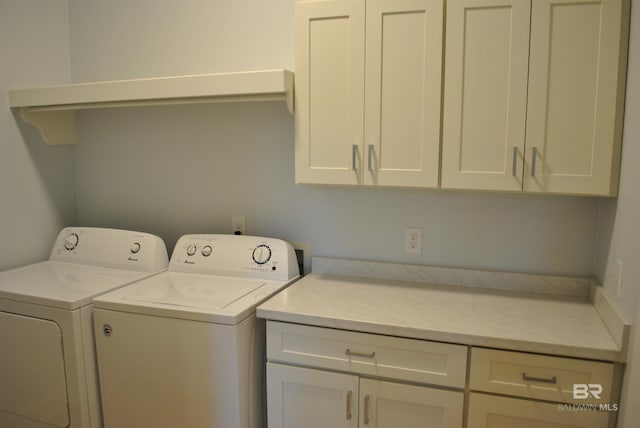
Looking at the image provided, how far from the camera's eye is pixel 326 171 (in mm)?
1778

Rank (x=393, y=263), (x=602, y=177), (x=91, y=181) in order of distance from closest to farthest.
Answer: (x=602, y=177) < (x=393, y=263) < (x=91, y=181)

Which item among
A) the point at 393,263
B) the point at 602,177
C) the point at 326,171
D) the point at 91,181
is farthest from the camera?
the point at 91,181

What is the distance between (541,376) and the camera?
1.38 metres

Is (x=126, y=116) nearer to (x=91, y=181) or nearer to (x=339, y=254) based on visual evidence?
(x=91, y=181)

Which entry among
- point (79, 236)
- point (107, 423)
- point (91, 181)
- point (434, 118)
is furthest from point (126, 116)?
point (434, 118)

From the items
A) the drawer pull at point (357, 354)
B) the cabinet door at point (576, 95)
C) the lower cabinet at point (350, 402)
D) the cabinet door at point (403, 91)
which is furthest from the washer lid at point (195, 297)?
the cabinet door at point (576, 95)

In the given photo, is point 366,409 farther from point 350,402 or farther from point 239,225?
point 239,225

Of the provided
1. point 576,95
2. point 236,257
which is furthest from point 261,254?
point 576,95

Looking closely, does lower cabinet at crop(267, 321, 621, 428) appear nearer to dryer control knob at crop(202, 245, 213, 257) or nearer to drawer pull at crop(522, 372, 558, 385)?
drawer pull at crop(522, 372, 558, 385)

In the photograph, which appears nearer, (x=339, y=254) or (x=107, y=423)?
(x=107, y=423)

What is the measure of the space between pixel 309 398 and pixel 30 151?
1.90 metres

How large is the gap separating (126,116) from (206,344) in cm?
145

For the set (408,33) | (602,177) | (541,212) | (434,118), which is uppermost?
(408,33)

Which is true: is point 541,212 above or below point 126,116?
below
